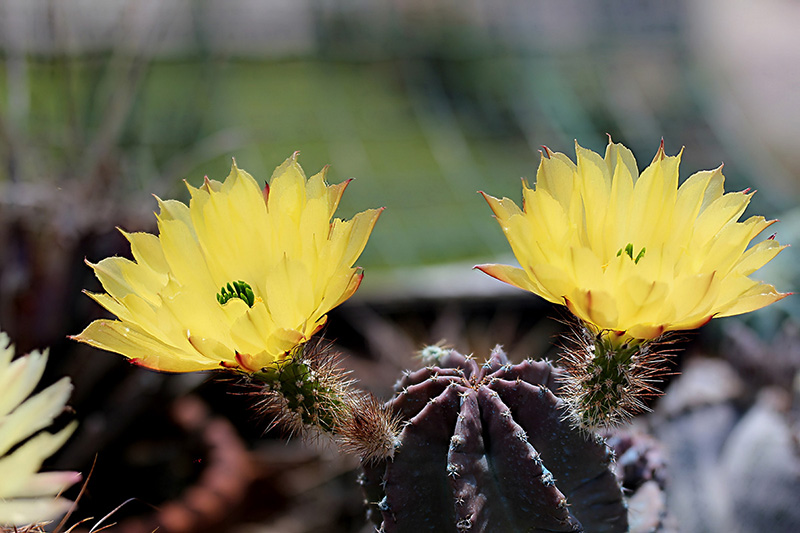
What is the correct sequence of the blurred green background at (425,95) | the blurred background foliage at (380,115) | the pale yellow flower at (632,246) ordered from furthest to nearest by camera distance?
the blurred green background at (425,95) → the blurred background foliage at (380,115) → the pale yellow flower at (632,246)

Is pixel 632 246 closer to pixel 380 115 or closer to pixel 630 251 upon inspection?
pixel 630 251

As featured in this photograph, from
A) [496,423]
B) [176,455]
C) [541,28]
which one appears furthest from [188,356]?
[541,28]

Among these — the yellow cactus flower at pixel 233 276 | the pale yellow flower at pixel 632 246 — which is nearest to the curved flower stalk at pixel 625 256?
the pale yellow flower at pixel 632 246

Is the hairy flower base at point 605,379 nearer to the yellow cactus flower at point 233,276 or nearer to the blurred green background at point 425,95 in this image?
the yellow cactus flower at point 233,276

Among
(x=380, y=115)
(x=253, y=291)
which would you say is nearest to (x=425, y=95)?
(x=380, y=115)

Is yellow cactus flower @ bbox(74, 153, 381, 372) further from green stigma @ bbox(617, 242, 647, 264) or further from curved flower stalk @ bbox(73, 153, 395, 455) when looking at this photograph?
green stigma @ bbox(617, 242, 647, 264)

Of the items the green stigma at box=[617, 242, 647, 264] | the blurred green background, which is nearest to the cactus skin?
the green stigma at box=[617, 242, 647, 264]

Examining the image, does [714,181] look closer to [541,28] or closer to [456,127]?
[456,127]
